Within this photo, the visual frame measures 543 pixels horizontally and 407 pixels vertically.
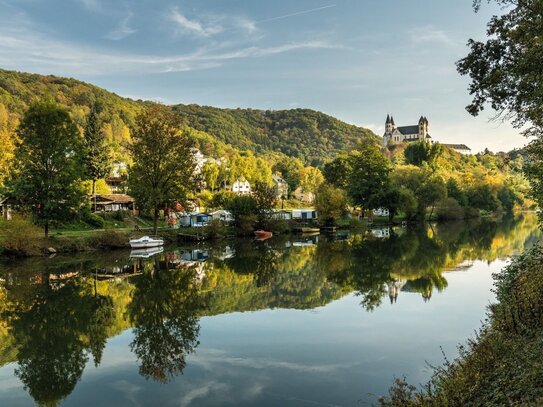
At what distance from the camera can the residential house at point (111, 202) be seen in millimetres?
68069

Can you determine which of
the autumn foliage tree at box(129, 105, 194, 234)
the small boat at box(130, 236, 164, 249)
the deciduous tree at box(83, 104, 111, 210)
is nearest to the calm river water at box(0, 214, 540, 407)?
the small boat at box(130, 236, 164, 249)

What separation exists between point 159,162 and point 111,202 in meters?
20.5

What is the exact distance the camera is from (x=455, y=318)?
19.2 meters

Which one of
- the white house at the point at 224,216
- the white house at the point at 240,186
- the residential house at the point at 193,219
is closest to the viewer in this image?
the white house at the point at 224,216

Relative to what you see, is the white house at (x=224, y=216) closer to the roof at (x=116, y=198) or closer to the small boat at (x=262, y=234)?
the small boat at (x=262, y=234)

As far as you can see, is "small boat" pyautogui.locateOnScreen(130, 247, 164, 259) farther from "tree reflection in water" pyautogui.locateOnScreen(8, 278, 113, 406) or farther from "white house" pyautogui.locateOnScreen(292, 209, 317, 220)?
"white house" pyautogui.locateOnScreen(292, 209, 317, 220)

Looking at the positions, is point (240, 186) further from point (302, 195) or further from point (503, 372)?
point (503, 372)

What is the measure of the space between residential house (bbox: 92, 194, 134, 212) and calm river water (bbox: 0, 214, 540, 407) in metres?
32.4

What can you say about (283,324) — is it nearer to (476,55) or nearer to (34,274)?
(476,55)

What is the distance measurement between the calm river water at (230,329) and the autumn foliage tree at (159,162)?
635 inches

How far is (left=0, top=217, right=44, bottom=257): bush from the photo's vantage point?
39.3 metres

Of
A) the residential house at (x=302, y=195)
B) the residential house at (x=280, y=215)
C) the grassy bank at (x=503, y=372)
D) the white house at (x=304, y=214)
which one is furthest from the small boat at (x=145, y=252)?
the residential house at (x=302, y=195)

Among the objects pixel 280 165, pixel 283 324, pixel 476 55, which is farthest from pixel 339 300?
pixel 280 165

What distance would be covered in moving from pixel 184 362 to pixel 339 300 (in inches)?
427
